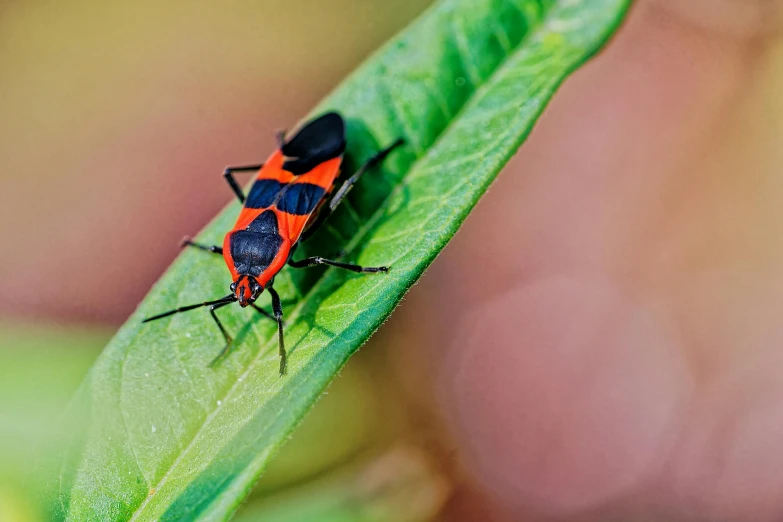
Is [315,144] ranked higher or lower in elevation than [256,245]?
higher

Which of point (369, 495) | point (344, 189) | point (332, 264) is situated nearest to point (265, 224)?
point (344, 189)

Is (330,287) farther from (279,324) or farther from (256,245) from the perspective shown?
(256,245)

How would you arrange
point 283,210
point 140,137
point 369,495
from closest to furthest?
1. point 283,210
2. point 369,495
3. point 140,137

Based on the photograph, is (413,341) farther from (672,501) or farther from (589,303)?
(672,501)

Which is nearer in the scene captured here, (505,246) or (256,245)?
(256,245)

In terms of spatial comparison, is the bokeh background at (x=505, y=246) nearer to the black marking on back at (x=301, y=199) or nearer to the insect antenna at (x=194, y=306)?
the insect antenna at (x=194, y=306)

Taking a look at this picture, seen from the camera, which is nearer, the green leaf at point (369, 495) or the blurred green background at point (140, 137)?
the green leaf at point (369, 495)

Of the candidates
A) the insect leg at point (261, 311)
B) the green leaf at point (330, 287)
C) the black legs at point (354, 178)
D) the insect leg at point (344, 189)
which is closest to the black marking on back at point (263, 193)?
the green leaf at point (330, 287)
